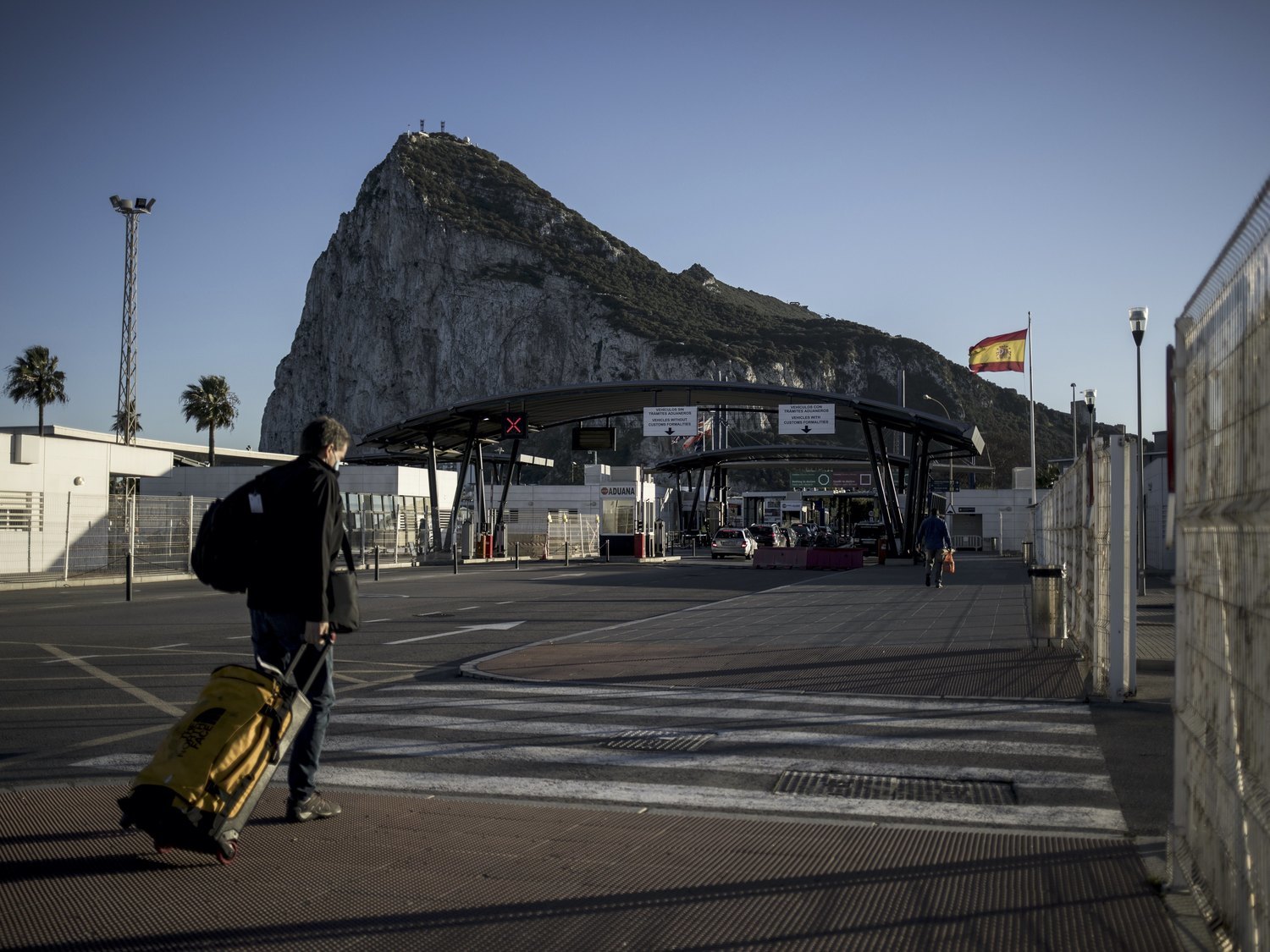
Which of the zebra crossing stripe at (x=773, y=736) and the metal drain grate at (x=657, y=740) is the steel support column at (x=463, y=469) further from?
the metal drain grate at (x=657, y=740)

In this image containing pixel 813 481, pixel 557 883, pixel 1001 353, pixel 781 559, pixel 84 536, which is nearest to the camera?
pixel 557 883

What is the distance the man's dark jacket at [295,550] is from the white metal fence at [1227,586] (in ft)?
12.1

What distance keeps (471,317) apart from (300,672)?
16056cm

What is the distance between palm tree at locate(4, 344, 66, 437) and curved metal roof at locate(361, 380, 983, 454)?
27662 mm

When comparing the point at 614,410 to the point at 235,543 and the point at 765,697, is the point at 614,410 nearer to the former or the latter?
the point at 765,697

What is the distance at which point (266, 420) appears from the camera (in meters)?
188

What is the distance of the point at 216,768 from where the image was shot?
187 inches

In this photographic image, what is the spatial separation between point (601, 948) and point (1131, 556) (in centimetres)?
675

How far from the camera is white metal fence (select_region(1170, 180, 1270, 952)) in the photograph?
317 centimetres

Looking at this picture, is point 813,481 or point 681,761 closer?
point 681,761

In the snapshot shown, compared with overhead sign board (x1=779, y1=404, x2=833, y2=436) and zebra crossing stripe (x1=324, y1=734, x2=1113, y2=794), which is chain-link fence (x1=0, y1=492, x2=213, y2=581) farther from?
zebra crossing stripe (x1=324, y1=734, x2=1113, y2=794)

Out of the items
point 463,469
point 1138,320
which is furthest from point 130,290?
point 1138,320

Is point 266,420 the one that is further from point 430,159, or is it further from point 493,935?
point 493,935

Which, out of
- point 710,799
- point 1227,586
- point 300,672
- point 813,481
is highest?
point 813,481
